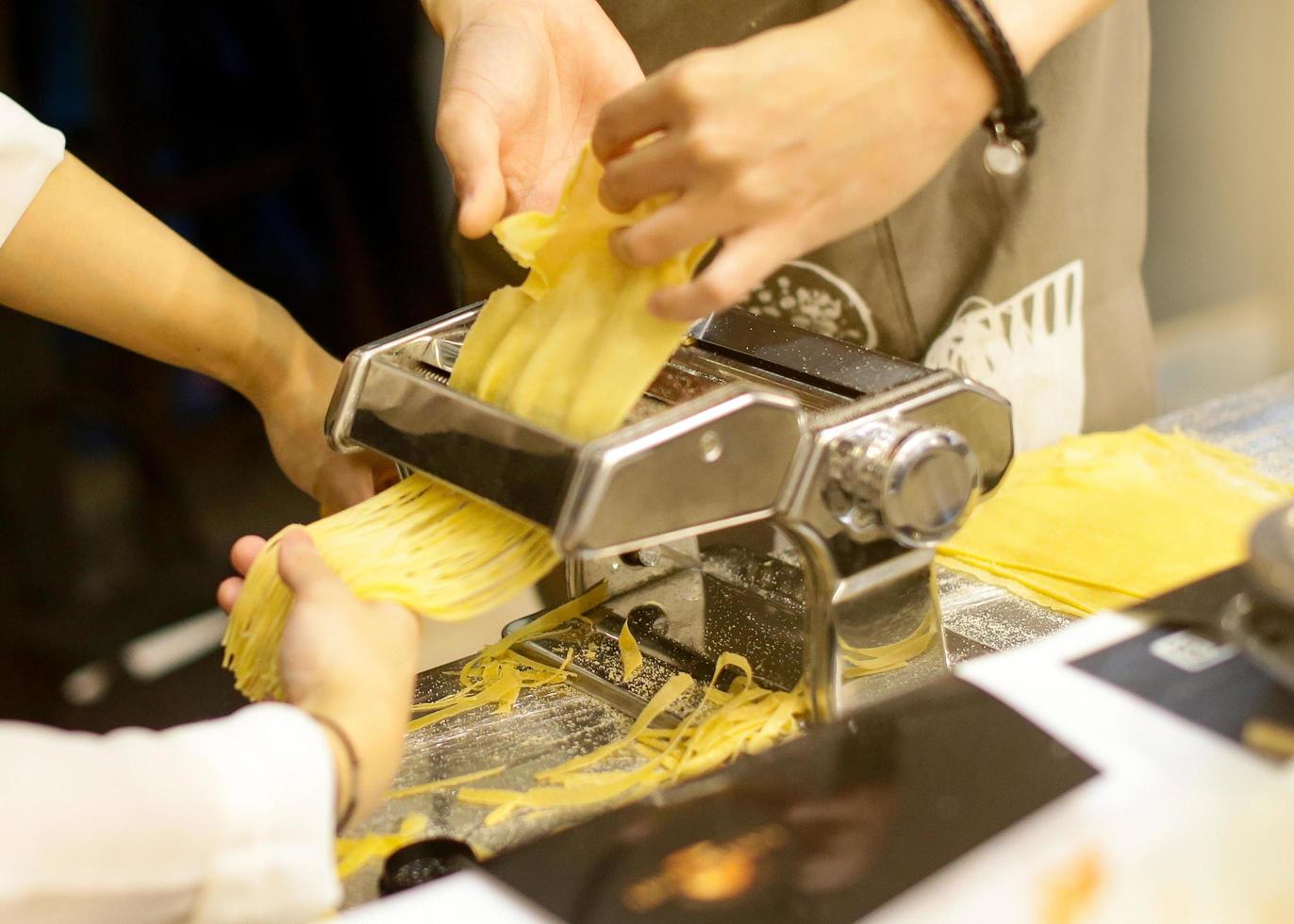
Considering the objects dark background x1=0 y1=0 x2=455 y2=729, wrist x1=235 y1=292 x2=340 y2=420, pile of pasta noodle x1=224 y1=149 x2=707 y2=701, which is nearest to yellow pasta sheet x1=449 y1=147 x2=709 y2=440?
pile of pasta noodle x1=224 y1=149 x2=707 y2=701

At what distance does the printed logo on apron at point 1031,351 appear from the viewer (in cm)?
138

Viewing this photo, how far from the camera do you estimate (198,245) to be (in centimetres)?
263

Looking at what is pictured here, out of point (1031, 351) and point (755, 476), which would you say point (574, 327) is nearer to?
point (755, 476)

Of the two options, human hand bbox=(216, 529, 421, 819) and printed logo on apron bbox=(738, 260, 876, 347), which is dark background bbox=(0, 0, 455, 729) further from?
human hand bbox=(216, 529, 421, 819)

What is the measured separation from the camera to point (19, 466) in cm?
248

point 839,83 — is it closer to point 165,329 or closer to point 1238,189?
point 165,329

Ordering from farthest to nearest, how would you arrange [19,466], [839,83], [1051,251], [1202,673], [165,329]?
1. [19,466]
2. [1051,251]
3. [165,329]
4. [839,83]
5. [1202,673]

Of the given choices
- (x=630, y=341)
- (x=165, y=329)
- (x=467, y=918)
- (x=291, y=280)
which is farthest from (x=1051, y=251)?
(x=291, y=280)

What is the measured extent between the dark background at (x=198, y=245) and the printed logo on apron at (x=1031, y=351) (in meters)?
1.58

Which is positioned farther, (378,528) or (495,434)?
(378,528)

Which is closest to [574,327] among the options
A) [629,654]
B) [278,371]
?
[629,654]

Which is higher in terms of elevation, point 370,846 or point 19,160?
point 19,160

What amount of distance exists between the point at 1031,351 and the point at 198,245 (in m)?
1.81

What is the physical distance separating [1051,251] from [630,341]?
0.71 metres
